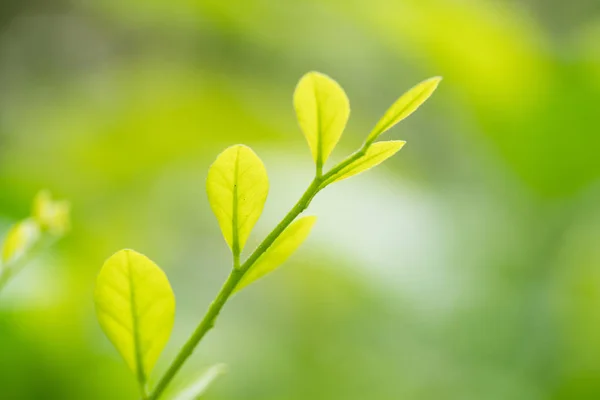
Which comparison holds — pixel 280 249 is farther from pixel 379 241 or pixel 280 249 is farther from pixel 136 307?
pixel 379 241

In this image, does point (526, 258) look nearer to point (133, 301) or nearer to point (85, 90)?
point (133, 301)

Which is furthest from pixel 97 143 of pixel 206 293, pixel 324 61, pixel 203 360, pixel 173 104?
pixel 324 61

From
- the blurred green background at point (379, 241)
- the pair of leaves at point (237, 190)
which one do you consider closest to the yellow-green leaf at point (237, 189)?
the pair of leaves at point (237, 190)

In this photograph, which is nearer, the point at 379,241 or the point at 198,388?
the point at 198,388

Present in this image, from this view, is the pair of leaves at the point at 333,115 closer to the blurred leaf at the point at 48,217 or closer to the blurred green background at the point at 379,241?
the blurred leaf at the point at 48,217

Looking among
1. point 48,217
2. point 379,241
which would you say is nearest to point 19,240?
point 48,217
